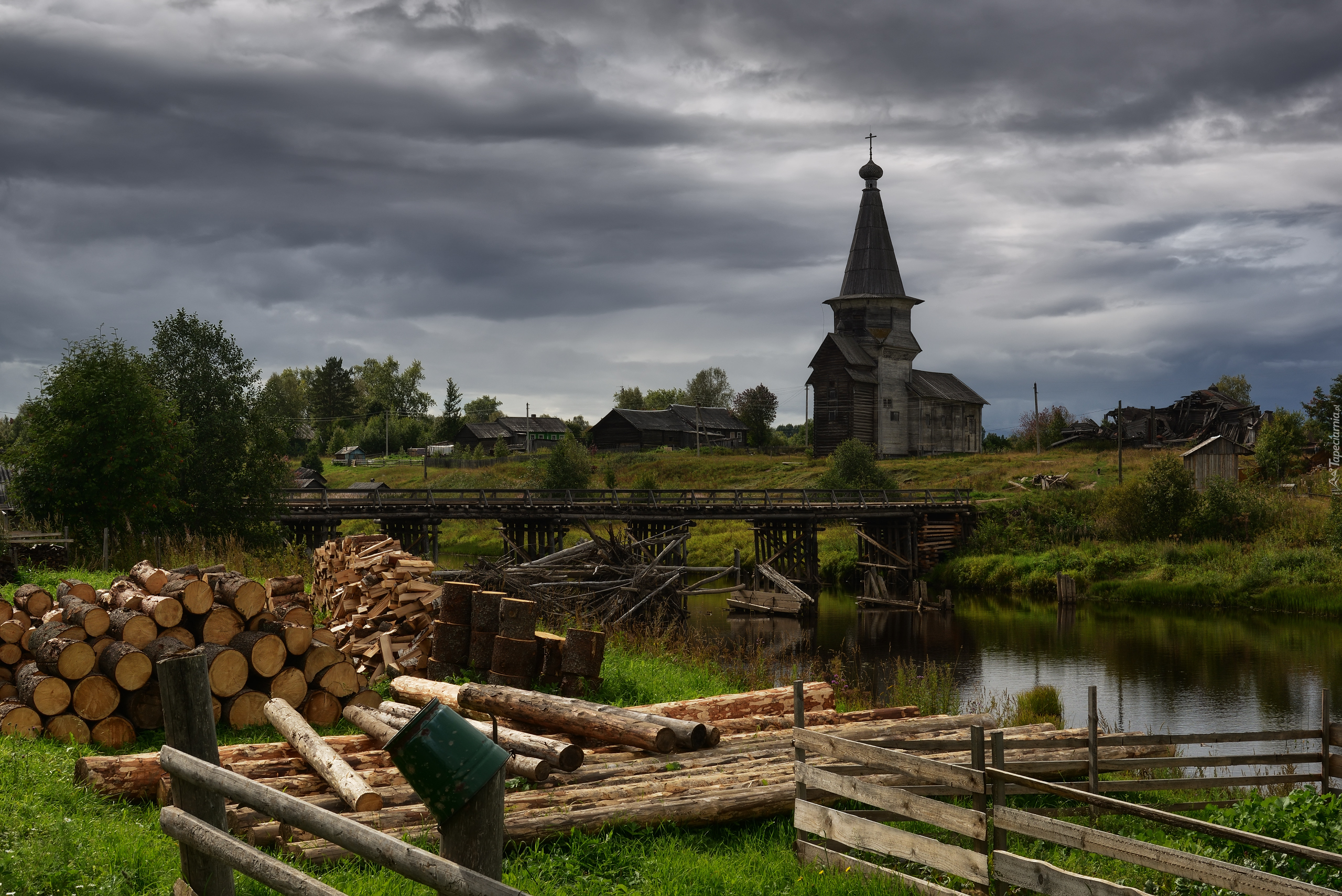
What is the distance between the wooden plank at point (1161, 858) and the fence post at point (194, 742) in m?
4.20

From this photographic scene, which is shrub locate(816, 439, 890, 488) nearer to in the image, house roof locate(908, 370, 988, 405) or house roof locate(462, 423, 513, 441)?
house roof locate(908, 370, 988, 405)

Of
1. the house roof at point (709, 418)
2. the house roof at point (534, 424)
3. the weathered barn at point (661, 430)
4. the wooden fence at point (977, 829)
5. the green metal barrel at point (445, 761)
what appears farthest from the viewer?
the house roof at point (534, 424)

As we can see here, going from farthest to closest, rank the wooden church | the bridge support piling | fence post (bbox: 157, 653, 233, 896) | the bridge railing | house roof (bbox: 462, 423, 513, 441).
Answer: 1. house roof (bbox: 462, 423, 513, 441)
2. the wooden church
3. the bridge support piling
4. the bridge railing
5. fence post (bbox: 157, 653, 233, 896)

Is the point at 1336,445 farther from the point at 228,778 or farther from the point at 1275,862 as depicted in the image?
the point at 228,778

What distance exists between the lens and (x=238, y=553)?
2019cm

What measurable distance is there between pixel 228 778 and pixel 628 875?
3.05 meters

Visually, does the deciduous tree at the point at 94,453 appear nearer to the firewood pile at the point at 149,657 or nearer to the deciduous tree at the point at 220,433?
the deciduous tree at the point at 220,433

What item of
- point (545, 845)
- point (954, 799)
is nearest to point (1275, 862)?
point (954, 799)

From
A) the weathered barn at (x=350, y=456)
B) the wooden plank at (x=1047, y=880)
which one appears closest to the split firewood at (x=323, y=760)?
the wooden plank at (x=1047, y=880)

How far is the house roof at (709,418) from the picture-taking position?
77.3 m

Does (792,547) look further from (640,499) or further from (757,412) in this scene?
(757,412)

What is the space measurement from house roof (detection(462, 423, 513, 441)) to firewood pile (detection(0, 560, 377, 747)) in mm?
72745

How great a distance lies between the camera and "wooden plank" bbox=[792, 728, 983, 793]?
19.5ft

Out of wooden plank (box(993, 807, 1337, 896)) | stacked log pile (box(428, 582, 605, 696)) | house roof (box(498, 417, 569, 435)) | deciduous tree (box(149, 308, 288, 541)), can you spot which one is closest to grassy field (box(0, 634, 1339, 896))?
wooden plank (box(993, 807, 1337, 896))
